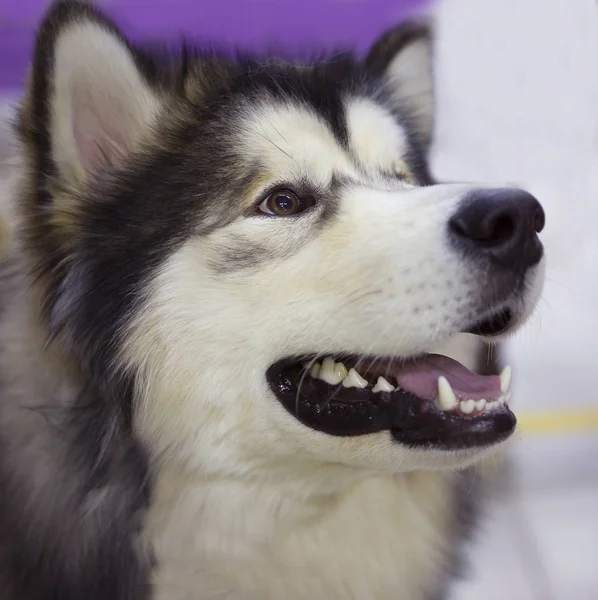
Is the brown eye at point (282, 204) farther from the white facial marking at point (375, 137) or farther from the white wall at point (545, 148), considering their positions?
the white wall at point (545, 148)

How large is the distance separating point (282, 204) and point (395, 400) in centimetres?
30

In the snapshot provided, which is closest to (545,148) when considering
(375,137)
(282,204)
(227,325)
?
(375,137)

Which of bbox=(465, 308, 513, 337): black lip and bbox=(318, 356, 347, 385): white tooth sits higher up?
bbox=(465, 308, 513, 337): black lip

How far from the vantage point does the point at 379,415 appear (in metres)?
0.85

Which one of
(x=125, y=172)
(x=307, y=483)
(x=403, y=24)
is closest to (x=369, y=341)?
(x=307, y=483)

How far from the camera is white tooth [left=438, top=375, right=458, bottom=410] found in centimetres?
83

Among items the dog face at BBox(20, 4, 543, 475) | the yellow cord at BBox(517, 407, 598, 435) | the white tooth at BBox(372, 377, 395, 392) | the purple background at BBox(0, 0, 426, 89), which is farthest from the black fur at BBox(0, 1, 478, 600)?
the yellow cord at BBox(517, 407, 598, 435)

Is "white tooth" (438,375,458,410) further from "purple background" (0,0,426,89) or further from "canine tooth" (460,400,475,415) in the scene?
"purple background" (0,0,426,89)

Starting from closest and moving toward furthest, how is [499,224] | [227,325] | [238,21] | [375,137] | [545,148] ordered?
[499,224] < [227,325] < [375,137] < [238,21] < [545,148]

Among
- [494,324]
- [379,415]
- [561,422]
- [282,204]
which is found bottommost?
[561,422]

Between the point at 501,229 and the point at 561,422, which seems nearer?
the point at 501,229

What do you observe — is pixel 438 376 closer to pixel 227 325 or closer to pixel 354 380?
pixel 354 380

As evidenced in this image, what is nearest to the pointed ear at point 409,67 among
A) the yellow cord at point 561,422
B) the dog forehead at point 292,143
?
the dog forehead at point 292,143

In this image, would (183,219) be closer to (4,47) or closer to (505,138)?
(4,47)
